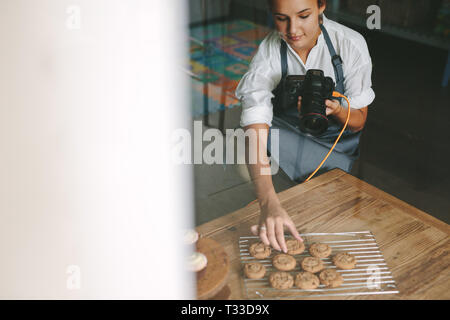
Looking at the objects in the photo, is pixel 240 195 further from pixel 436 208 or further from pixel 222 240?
pixel 436 208

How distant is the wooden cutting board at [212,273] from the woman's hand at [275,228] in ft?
0.50

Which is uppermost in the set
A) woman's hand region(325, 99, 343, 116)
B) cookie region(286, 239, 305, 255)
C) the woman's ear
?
the woman's ear

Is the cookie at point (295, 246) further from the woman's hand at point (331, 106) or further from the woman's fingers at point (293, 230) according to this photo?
the woman's hand at point (331, 106)

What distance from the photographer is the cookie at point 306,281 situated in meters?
1.00

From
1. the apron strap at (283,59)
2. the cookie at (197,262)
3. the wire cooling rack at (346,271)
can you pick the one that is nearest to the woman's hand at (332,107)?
the apron strap at (283,59)

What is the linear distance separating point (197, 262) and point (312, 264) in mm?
308

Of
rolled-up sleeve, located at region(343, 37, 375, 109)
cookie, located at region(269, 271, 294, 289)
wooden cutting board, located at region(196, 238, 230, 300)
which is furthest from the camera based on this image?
rolled-up sleeve, located at region(343, 37, 375, 109)

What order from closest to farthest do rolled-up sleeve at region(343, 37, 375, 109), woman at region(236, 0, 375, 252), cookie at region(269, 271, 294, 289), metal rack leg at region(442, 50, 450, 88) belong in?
cookie at region(269, 271, 294, 289) → woman at region(236, 0, 375, 252) → rolled-up sleeve at region(343, 37, 375, 109) → metal rack leg at region(442, 50, 450, 88)

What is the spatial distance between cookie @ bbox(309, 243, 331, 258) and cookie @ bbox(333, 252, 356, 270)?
0.08ft

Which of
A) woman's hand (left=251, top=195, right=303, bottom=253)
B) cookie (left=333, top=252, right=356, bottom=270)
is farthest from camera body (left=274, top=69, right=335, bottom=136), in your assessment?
cookie (left=333, top=252, right=356, bottom=270)

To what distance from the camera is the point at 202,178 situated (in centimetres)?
166

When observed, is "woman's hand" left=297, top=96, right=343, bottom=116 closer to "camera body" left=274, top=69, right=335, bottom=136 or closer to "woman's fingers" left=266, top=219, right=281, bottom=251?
"camera body" left=274, top=69, right=335, bottom=136

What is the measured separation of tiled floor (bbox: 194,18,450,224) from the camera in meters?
1.39

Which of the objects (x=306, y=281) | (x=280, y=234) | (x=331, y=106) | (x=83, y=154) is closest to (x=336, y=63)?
(x=331, y=106)
